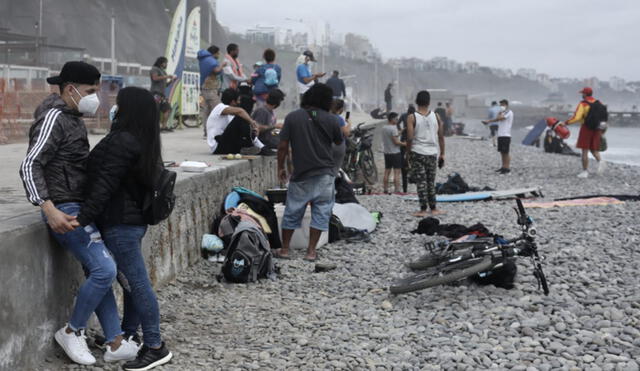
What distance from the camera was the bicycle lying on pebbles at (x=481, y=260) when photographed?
6.16 m

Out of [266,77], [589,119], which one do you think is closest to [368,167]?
[266,77]

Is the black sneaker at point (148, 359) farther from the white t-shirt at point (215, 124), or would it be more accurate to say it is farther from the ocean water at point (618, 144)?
the ocean water at point (618, 144)

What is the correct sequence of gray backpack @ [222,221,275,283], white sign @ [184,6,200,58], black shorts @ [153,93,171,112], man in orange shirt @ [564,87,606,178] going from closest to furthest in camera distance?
1. gray backpack @ [222,221,275,283]
2. black shorts @ [153,93,171,112]
3. man in orange shirt @ [564,87,606,178]
4. white sign @ [184,6,200,58]

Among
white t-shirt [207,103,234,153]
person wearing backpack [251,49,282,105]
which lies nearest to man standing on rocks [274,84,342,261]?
white t-shirt [207,103,234,153]

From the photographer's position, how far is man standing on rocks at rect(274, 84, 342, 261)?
7.43 metres

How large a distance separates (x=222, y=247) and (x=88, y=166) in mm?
3861

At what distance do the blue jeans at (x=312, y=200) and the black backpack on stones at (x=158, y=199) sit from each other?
3.42m

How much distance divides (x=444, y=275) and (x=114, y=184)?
10.7 feet

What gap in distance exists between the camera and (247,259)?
6867mm

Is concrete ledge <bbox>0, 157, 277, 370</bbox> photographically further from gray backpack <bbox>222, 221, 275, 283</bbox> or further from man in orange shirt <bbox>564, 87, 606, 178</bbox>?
man in orange shirt <bbox>564, 87, 606, 178</bbox>

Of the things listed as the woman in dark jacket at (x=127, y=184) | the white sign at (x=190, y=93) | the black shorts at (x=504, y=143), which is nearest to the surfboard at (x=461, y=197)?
the black shorts at (x=504, y=143)

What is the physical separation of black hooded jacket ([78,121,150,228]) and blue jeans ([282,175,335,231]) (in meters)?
3.51

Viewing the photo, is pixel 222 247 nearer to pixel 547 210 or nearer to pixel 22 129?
pixel 547 210

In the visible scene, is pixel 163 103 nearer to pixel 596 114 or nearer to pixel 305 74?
pixel 305 74
